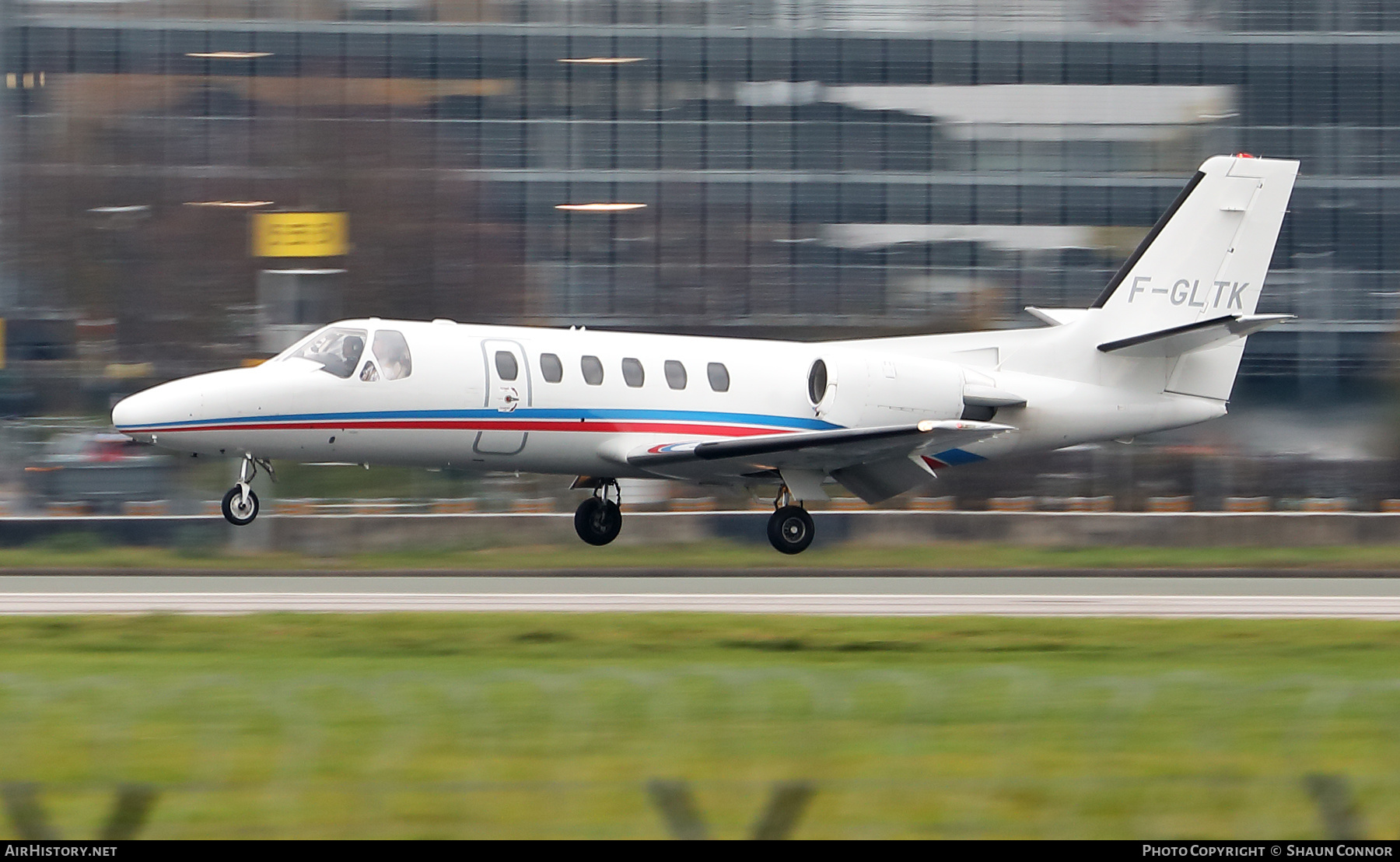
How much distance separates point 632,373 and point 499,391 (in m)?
1.91

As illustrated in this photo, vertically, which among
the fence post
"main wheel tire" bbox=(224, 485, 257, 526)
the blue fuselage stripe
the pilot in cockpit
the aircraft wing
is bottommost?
the fence post

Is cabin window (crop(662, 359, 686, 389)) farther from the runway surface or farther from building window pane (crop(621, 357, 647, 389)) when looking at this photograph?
the runway surface

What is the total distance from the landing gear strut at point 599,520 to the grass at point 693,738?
27.1 feet

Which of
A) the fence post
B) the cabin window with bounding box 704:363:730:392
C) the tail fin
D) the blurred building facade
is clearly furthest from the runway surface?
the blurred building facade

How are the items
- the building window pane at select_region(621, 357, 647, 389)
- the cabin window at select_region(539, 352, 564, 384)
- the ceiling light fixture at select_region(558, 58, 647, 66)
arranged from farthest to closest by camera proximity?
the ceiling light fixture at select_region(558, 58, 647, 66), the building window pane at select_region(621, 357, 647, 389), the cabin window at select_region(539, 352, 564, 384)

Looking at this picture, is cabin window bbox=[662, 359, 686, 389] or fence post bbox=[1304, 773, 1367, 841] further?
cabin window bbox=[662, 359, 686, 389]

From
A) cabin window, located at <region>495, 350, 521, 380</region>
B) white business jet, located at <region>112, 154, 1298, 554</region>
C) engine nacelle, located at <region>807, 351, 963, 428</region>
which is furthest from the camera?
engine nacelle, located at <region>807, 351, 963, 428</region>

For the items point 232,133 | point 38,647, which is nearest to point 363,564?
point 38,647

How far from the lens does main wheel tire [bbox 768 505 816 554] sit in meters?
22.5

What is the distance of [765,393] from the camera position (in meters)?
22.1

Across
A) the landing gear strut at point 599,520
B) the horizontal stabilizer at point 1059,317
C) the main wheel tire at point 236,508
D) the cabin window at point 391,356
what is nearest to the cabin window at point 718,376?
the landing gear strut at point 599,520

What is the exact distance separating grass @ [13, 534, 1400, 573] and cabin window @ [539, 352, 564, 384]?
4.48 metres

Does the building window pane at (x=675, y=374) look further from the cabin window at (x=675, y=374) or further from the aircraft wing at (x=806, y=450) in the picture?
the aircraft wing at (x=806, y=450)

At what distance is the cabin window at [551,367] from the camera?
2081cm
